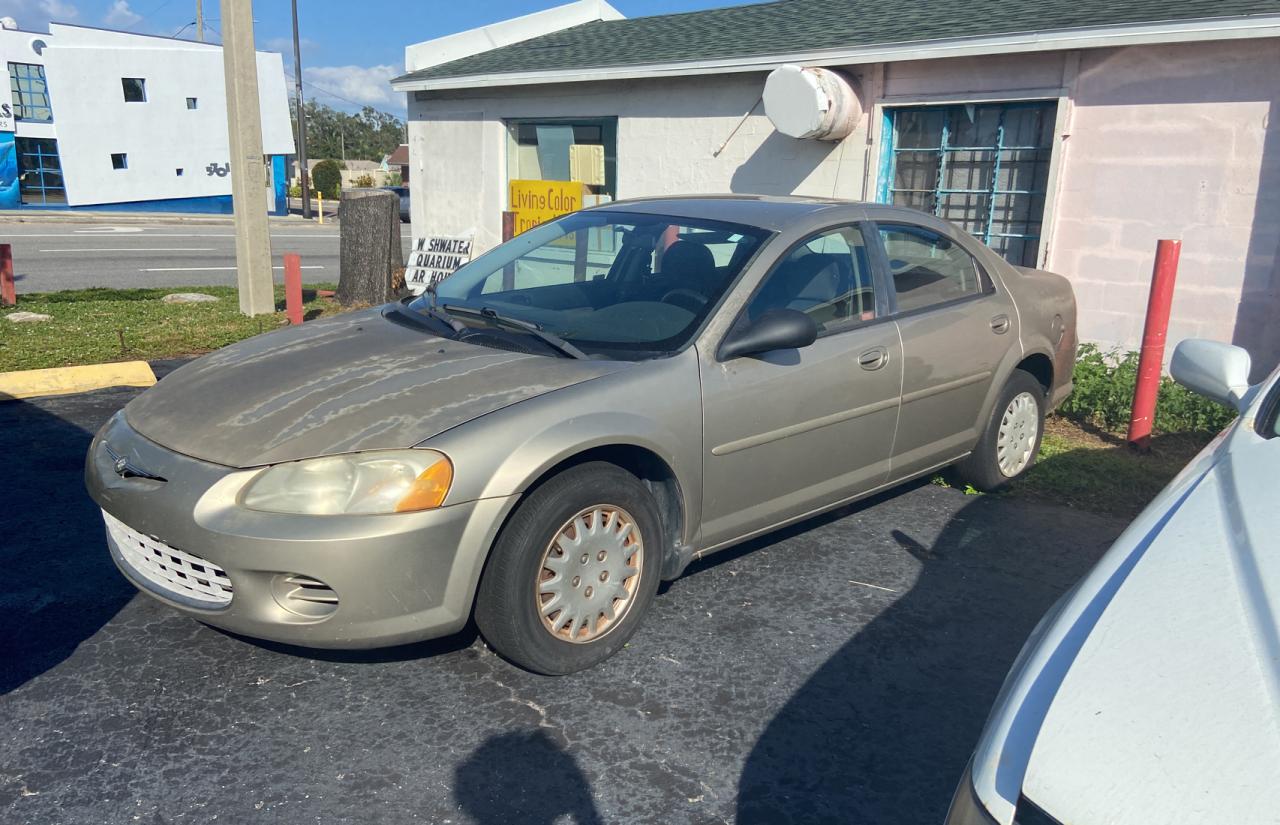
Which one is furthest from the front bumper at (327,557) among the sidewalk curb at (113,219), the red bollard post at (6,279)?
the sidewalk curb at (113,219)

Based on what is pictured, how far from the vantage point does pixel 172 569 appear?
313cm

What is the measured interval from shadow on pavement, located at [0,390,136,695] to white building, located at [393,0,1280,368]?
644 centimetres

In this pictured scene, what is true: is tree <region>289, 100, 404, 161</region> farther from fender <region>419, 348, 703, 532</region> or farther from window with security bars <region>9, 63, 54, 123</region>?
fender <region>419, 348, 703, 532</region>

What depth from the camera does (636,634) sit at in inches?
146

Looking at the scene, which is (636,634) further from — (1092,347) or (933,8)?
(933,8)

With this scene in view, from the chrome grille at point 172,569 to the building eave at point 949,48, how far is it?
23.1ft

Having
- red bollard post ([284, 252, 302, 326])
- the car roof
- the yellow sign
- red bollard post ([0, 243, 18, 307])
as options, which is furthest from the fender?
red bollard post ([0, 243, 18, 307])

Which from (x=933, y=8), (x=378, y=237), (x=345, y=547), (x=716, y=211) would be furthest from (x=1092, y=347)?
(x=378, y=237)

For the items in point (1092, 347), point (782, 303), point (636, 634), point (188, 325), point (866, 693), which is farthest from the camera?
point (188, 325)

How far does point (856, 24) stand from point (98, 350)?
7.65 metres

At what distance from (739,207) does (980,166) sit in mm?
4890

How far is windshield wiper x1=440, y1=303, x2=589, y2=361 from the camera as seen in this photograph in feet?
11.8

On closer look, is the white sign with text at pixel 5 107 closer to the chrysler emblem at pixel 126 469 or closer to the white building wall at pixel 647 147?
the white building wall at pixel 647 147

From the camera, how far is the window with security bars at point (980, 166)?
8.14 meters
